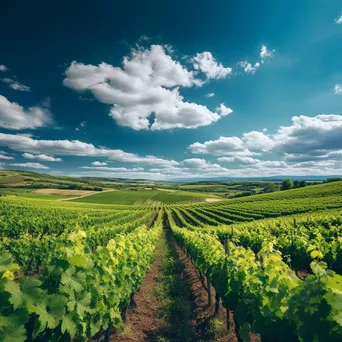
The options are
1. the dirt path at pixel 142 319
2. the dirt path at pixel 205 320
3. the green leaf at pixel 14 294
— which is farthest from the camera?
the dirt path at pixel 142 319

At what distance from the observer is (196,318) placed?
302 inches

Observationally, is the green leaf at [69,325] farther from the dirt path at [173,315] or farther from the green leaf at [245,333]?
the dirt path at [173,315]

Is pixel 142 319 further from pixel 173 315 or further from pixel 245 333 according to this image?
pixel 245 333

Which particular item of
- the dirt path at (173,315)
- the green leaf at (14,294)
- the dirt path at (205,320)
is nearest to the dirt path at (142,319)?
the dirt path at (173,315)

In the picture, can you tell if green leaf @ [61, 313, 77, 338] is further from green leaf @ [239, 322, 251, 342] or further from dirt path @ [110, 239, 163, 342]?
dirt path @ [110, 239, 163, 342]

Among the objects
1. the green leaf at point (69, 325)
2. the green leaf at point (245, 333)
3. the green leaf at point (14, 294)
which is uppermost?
the green leaf at point (14, 294)

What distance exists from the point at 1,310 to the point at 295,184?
132 m

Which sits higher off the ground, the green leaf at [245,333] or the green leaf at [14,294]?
the green leaf at [14,294]

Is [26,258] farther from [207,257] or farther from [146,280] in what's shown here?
[207,257]

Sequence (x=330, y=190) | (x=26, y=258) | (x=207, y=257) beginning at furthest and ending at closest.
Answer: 1. (x=330, y=190)
2. (x=26, y=258)
3. (x=207, y=257)

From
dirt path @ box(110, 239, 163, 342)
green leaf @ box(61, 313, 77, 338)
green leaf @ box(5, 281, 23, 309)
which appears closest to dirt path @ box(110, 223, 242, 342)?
dirt path @ box(110, 239, 163, 342)

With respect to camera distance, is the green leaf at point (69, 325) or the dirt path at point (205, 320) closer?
the green leaf at point (69, 325)

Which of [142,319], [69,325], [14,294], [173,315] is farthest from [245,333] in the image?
[142,319]

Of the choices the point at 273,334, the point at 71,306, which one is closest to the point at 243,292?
the point at 273,334
